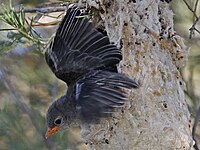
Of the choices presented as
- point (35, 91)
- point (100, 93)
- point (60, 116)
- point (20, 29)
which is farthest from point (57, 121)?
point (35, 91)

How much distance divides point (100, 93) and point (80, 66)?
390mm

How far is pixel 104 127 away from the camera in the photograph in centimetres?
290

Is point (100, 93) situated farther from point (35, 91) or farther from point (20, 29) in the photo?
point (35, 91)

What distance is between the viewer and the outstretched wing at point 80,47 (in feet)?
9.56

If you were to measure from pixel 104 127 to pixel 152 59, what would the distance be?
363 mm

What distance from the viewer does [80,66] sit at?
2.96 metres

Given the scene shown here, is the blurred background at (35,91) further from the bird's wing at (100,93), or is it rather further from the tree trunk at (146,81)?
the bird's wing at (100,93)

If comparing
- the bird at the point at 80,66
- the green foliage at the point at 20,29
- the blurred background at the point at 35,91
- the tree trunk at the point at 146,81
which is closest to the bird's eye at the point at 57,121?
the bird at the point at 80,66

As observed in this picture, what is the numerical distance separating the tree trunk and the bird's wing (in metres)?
0.13

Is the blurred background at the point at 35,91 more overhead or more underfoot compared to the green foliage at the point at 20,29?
more underfoot

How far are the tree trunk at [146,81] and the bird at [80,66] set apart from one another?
0.25 feet

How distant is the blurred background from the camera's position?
4.09 meters

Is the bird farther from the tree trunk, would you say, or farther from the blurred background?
the blurred background

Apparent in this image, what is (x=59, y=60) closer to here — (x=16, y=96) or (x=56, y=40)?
(x=56, y=40)
